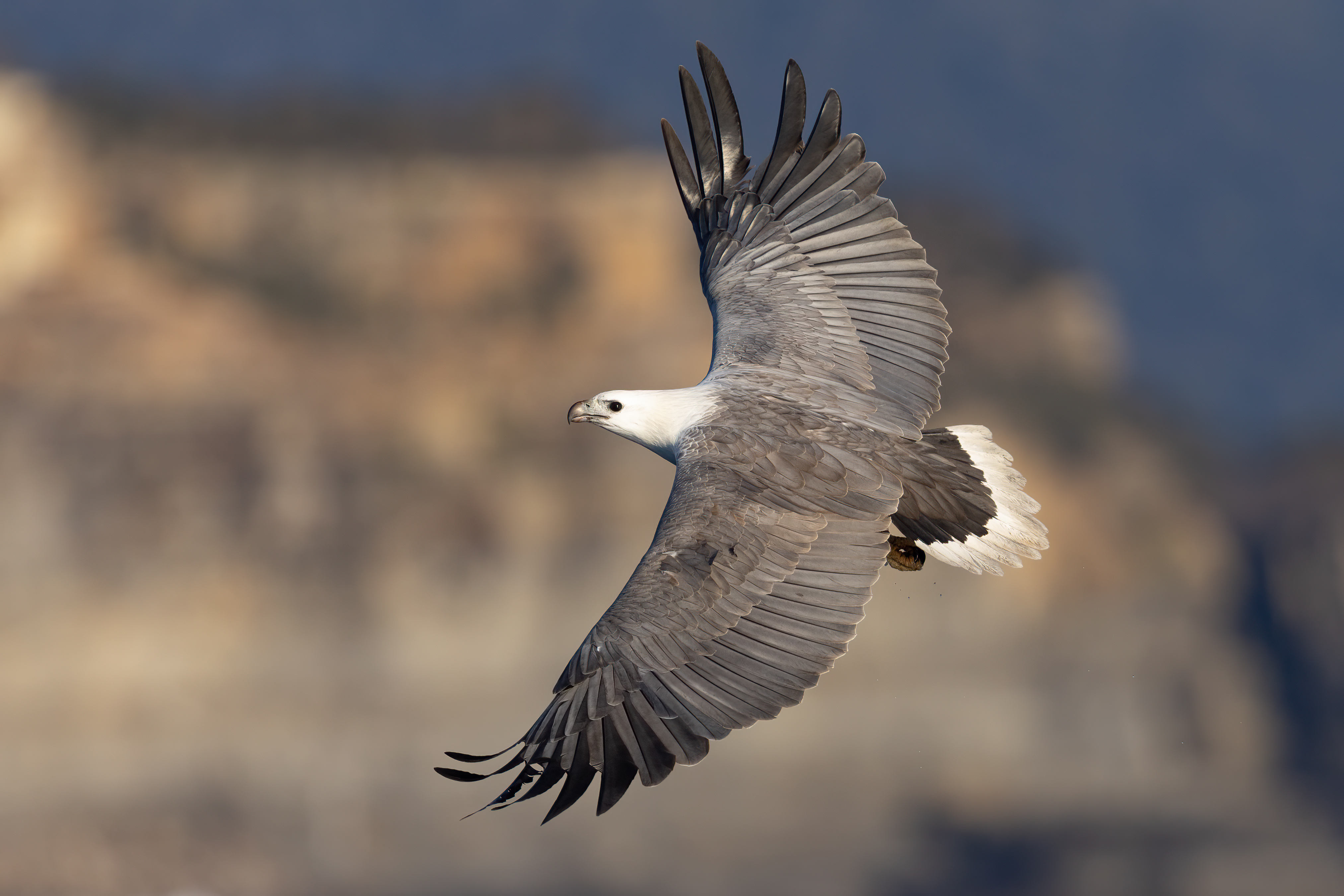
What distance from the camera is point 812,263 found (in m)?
13.1

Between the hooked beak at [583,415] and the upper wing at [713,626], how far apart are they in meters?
1.55

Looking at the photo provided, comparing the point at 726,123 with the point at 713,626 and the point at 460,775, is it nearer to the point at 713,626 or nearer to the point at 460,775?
the point at 713,626

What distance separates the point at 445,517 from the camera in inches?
1763

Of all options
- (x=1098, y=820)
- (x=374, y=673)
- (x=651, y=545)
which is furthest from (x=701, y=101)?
(x=1098, y=820)

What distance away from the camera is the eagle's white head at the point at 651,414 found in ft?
40.3

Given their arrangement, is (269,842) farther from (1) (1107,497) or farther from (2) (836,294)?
(2) (836,294)

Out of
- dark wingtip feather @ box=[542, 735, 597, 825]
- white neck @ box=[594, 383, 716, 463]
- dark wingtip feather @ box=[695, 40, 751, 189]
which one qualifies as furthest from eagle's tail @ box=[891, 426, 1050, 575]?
dark wingtip feather @ box=[542, 735, 597, 825]

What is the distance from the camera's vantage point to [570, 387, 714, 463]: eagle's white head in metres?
12.3

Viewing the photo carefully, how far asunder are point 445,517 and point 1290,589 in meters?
30.9

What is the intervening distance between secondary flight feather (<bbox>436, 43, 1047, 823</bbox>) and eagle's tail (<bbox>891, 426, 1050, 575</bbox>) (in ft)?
0.04

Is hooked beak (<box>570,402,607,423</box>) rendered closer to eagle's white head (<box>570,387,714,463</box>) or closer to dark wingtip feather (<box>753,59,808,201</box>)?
eagle's white head (<box>570,387,714,463</box>)

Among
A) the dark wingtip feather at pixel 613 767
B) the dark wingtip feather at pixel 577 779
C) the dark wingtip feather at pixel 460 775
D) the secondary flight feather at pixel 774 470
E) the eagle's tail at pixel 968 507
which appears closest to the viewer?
the dark wingtip feather at pixel 460 775

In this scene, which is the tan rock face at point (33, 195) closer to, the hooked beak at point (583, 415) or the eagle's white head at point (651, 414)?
the hooked beak at point (583, 415)

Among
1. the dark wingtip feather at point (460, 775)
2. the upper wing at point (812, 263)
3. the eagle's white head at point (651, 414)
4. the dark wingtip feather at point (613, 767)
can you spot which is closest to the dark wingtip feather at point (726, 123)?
the upper wing at point (812, 263)
